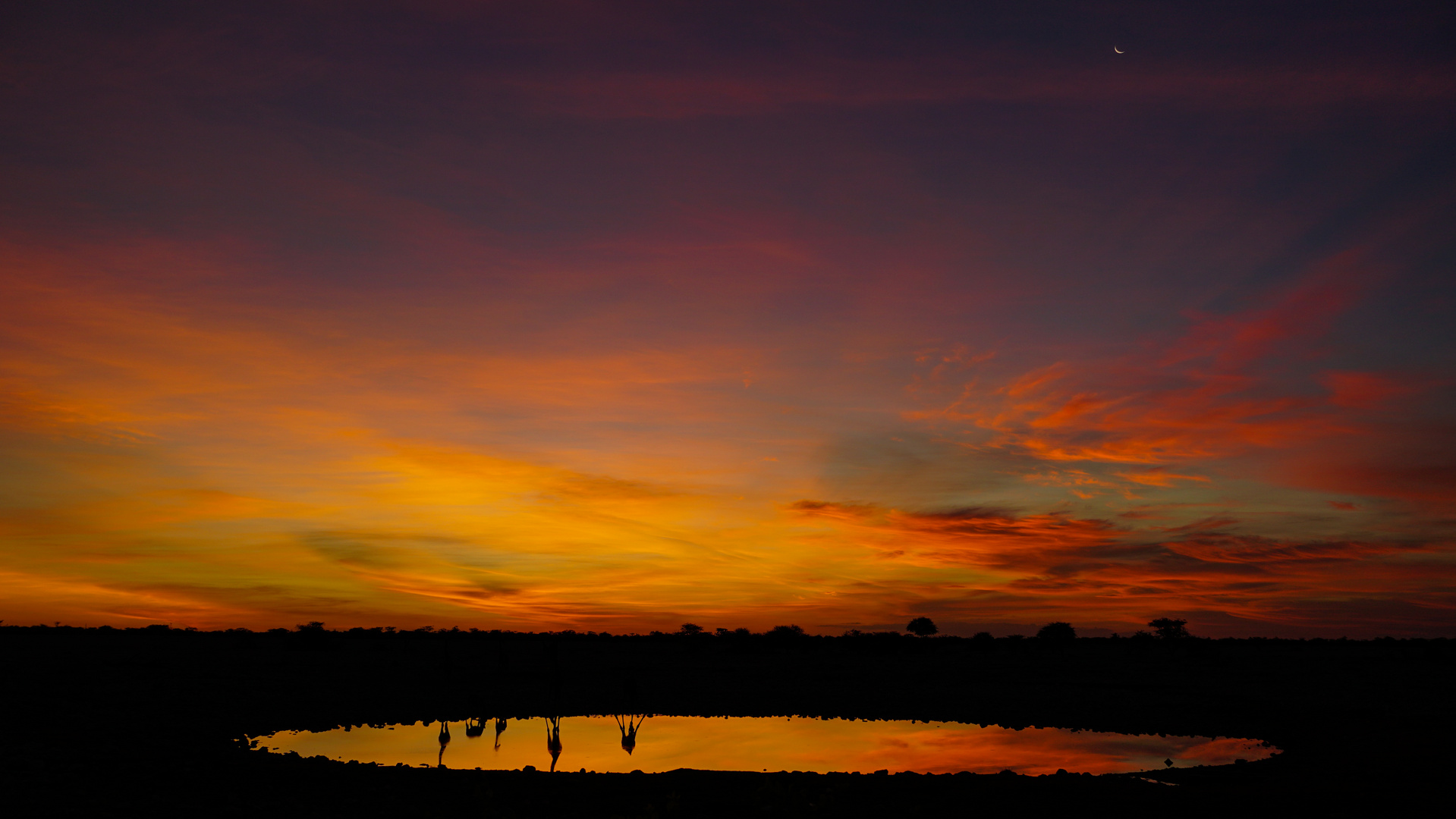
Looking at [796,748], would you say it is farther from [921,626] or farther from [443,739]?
[921,626]

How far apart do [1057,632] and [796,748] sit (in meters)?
87.6

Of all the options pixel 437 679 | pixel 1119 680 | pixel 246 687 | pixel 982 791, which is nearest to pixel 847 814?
pixel 982 791

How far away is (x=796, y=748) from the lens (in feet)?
109

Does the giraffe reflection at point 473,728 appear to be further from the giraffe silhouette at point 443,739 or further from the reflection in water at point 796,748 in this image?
the giraffe silhouette at point 443,739

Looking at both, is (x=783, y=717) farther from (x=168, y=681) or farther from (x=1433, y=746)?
(x=168, y=681)

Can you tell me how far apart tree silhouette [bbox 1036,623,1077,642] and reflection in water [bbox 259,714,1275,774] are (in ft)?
257

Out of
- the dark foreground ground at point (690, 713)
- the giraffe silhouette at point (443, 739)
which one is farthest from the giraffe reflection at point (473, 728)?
the dark foreground ground at point (690, 713)

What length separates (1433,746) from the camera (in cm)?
2506

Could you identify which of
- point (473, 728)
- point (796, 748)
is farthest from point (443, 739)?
point (796, 748)

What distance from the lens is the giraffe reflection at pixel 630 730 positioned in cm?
3322

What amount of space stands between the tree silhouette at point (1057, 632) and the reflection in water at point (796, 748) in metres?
78.2

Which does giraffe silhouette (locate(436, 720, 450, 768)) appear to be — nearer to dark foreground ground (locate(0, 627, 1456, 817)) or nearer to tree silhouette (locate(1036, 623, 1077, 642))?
dark foreground ground (locate(0, 627, 1456, 817))

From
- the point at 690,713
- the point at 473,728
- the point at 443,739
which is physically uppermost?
the point at 443,739

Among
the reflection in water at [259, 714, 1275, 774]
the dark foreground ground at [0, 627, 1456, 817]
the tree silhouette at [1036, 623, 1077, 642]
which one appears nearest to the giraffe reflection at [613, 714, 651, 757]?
the reflection in water at [259, 714, 1275, 774]
